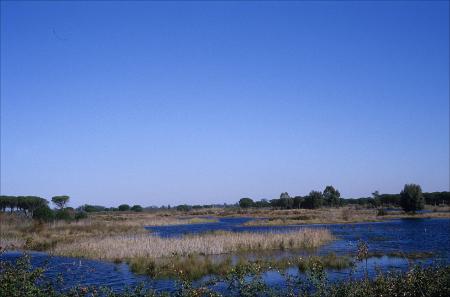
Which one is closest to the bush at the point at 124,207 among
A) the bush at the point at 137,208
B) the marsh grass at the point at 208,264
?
the bush at the point at 137,208

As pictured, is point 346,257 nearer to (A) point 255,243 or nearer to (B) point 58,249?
(A) point 255,243

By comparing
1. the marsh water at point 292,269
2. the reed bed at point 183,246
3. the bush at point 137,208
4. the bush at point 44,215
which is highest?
the bush at point 137,208

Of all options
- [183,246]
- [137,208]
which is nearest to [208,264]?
[183,246]

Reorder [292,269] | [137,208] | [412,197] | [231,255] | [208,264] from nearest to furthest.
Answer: [292,269], [208,264], [231,255], [412,197], [137,208]

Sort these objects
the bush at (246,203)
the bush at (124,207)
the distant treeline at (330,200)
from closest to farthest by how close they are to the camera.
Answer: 1. the distant treeline at (330,200)
2. the bush at (246,203)
3. the bush at (124,207)

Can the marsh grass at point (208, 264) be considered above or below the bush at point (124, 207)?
below

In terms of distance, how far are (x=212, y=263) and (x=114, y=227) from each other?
116 ft

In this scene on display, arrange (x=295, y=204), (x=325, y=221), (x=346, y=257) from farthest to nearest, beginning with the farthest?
1. (x=295, y=204)
2. (x=325, y=221)
3. (x=346, y=257)

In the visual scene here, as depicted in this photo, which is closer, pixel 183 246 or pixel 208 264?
pixel 208 264

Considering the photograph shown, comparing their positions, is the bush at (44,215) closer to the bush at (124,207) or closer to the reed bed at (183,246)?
the reed bed at (183,246)

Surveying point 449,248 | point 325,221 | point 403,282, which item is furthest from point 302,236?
point 325,221

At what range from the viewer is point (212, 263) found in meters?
25.8

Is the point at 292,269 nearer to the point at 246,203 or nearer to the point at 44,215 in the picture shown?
the point at 44,215

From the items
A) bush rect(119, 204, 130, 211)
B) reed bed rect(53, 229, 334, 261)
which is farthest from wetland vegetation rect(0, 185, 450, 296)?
bush rect(119, 204, 130, 211)
